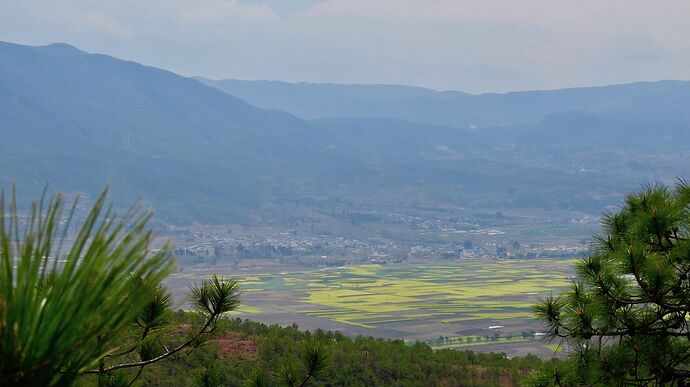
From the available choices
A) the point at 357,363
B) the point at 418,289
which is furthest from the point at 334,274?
the point at 357,363

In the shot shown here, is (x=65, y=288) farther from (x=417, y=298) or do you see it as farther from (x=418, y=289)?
(x=418, y=289)

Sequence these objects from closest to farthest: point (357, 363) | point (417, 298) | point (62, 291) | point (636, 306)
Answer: point (62, 291) < point (636, 306) < point (357, 363) < point (417, 298)

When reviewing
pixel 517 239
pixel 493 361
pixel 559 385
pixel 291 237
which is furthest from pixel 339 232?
pixel 559 385

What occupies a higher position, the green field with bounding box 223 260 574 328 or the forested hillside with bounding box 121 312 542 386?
the green field with bounding box 223 260 574 328

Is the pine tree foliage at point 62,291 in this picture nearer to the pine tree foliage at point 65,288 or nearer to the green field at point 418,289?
the pine tree foliage at point 65,288

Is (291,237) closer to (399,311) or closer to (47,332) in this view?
(399,311)

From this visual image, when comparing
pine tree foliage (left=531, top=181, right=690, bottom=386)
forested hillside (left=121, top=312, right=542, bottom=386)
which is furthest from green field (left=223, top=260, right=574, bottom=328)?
pine tree foliage (left=531, top=181, right=690, bottom=386)

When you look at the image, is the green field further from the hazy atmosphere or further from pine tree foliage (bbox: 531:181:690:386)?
pine tree foliage (bbox: 531:181:690:386)
